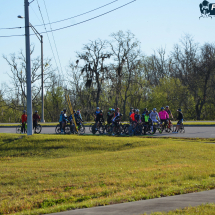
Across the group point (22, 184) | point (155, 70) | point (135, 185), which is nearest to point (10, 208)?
point (22, 184)

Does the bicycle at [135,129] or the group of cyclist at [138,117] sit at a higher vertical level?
the group of cyclist at [138,117]

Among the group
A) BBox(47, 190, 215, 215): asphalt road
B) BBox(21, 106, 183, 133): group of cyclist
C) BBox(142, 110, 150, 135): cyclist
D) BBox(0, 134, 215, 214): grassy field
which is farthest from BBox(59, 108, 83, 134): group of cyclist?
BBox(47, 190, 215, 215): asphalt road

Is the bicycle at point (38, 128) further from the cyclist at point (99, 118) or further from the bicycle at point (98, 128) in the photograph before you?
the cyclist at point (99, 118)

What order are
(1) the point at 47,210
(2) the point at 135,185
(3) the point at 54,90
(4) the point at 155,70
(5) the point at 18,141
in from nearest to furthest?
(1) the point at 47,210, (2) the point at 135,185, (5) the point at 18,141, (4) the point at 155,70, (3) the point at 54,90

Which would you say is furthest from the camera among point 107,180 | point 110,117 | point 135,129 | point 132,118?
point 110,117

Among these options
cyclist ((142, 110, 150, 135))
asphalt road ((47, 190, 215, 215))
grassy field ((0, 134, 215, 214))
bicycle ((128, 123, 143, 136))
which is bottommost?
grassy field ((0, 134, 215, 214))

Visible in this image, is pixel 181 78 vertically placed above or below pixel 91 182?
above

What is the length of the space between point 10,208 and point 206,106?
189 ft

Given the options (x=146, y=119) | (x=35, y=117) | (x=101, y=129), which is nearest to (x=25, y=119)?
(x=35, y=117)

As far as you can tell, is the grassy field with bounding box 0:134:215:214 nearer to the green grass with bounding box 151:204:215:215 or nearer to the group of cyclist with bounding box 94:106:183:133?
the green grass with bounding box 151:204:215:215

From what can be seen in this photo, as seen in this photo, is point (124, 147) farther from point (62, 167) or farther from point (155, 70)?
point (155, 70)

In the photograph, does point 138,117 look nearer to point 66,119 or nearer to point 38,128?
point 66,119

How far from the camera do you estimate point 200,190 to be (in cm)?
740

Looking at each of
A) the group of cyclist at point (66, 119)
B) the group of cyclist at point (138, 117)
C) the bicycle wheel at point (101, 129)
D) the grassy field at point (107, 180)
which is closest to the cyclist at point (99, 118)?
the group of cyclist at point (138, 117)
